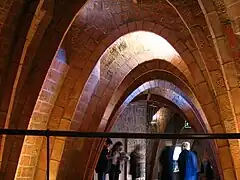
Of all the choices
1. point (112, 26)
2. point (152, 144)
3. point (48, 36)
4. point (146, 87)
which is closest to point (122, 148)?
point (152, 144)

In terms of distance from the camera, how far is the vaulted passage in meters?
4.16

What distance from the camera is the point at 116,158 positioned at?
11141 mm

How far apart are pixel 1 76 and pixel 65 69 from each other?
1.68 m

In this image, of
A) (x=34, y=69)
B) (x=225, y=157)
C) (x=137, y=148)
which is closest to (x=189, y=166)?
(x=137, y=148)

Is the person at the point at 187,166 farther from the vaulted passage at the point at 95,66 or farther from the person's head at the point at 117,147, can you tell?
the vaulted passage at the point at 95,66

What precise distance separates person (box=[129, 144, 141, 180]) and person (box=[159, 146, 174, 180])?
2.19 ft

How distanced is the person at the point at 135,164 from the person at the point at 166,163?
0.67m

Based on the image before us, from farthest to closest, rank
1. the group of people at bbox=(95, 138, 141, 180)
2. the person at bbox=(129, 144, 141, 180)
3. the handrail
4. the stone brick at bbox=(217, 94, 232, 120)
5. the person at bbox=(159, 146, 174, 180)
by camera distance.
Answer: the person at bbox=(159, 146, 174, 180), the person at bbox=(129, 144, 141, 180), the group of people at bbox=(95, 138, 141, 180), the stone brick at bbox=(217, 94, 232, 120), the handrail

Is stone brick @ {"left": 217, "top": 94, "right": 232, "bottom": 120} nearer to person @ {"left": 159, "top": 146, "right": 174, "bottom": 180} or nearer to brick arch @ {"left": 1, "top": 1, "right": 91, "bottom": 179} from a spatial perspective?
brick arch @ {"left": 1, "top": 1, "right": 91, "bottom": 179}

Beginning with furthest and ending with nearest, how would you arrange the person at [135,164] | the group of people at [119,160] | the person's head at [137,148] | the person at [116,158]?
the person's head at [137,148]
the person at [135,164]
the person at [116,158]
the group of people at [119,160]

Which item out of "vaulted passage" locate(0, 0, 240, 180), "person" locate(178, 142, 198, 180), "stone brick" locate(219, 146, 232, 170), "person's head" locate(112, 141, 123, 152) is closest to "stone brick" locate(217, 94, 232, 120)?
"vaulted passage" locate(0, 0, 240, 180)

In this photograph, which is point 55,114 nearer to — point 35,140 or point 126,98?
point 35,140

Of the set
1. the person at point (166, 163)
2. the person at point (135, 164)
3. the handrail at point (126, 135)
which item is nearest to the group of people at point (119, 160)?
the person at point (135, 164)

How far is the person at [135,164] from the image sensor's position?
1191 cm
